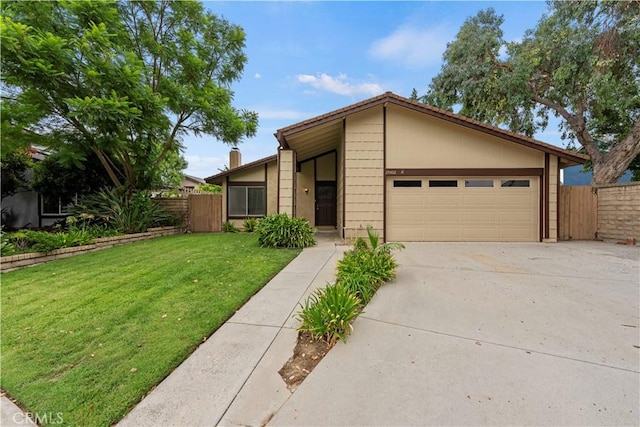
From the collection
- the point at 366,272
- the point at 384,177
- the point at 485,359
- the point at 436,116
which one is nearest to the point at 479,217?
the point at 384,177

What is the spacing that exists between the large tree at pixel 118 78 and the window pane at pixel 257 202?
2540 millimetres

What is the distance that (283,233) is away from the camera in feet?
26.4

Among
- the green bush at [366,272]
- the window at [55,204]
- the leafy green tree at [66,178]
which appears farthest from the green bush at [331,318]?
the window at [55,204]

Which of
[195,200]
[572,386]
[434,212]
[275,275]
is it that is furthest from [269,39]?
[572,386]

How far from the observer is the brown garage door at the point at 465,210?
9.01 metres

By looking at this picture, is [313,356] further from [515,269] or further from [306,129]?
[306,129]

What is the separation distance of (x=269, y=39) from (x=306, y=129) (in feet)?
16.3

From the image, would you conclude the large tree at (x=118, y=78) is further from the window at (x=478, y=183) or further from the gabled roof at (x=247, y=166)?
Answer: the window at (x=478, y=183)

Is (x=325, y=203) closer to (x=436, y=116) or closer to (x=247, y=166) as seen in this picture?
(x=247, y=166)

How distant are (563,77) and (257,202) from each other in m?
13.9

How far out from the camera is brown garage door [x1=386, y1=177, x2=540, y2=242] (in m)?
9.01

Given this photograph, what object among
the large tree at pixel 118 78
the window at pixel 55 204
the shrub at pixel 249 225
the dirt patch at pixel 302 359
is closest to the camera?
the dirt patch at pixel 302 359

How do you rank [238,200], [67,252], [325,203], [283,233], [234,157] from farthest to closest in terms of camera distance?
[234,157] → [325,203] → [238,200] → [283,233] → [67,252]

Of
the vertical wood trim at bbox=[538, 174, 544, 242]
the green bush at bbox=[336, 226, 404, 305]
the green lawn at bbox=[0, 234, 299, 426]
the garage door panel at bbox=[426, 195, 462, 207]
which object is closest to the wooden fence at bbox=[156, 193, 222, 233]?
the green lawn at bbox=[0, 234, 299, 426]
